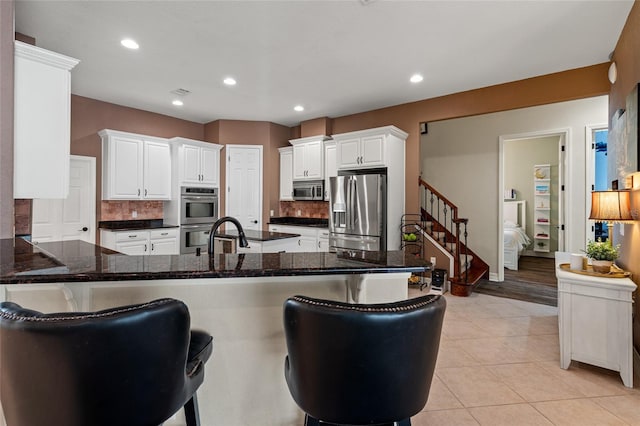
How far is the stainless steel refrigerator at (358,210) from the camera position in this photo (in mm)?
4699

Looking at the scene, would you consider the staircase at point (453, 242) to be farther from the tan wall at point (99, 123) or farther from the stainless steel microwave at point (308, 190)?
the tan wall at point (99, 123)

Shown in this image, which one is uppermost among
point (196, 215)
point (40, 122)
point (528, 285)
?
point (40, 122)

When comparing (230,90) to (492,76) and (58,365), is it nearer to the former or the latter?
(492,76)

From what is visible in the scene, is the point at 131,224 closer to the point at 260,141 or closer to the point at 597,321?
the point at 260,141

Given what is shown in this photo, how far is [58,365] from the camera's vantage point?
827 mm

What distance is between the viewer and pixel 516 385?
2.31 metres

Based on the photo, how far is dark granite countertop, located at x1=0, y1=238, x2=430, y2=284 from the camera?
3.97 ft

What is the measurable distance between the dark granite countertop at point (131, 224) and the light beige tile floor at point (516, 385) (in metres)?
4.71

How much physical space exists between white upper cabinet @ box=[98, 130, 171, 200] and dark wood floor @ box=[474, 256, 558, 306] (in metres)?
5.43

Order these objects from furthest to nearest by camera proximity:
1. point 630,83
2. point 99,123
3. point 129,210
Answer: point 129,210 → point 99,123 → point 630,83

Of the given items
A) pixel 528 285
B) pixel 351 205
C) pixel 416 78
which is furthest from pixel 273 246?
pixel 528 285

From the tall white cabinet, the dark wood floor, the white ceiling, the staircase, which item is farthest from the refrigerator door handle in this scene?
the dark wood floor

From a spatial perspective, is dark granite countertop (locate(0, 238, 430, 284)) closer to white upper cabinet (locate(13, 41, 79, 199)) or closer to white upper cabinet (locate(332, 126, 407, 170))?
white upper cabinet (locate(13, 41, 79, 199))

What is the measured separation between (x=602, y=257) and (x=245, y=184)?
17.3 feet
